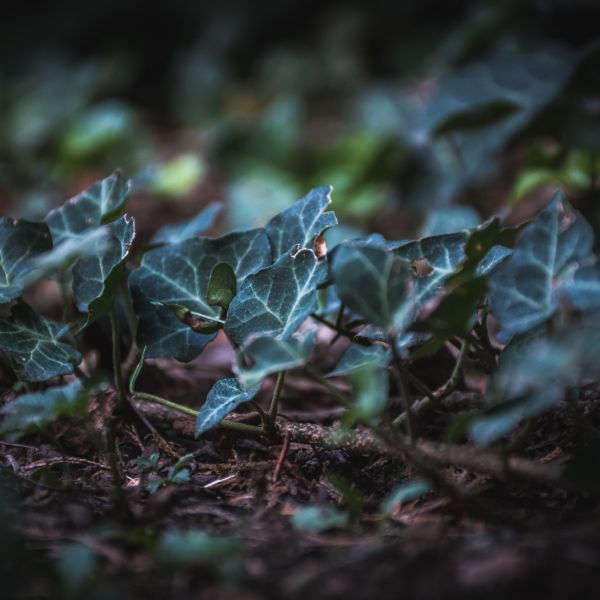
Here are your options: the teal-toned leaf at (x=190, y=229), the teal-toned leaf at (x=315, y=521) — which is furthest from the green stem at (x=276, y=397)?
the teal-toned leaf at (x=190, y=229)

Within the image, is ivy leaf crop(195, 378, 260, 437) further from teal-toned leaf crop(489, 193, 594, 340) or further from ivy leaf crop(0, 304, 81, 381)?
teal-toned leaf crop(489, 193, 594, 340)

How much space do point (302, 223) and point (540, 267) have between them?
14.6 inches

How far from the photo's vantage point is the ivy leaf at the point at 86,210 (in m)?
1.16

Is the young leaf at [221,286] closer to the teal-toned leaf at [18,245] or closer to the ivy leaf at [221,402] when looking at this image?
the ivy leaf at [221,402]

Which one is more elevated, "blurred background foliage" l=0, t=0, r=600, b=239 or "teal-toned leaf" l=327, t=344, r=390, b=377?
"blurred background foliage" l=0, t=0, r=600, b=239

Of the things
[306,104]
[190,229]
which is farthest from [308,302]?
[306,104]

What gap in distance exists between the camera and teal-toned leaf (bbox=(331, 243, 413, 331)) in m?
0.79

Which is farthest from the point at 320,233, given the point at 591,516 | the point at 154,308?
the point at 591,516

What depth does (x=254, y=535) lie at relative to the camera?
2.60 feet

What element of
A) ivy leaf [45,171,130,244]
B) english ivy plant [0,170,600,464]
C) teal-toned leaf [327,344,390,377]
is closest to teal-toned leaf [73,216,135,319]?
english ivy plant [0,170,600,464]

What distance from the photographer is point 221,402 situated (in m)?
→ 0.92

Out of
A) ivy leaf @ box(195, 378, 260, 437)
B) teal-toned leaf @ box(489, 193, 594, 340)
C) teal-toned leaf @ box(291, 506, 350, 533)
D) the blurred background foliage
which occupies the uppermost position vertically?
the blurred background foliage

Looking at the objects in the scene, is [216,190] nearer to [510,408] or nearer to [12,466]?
[12,466]

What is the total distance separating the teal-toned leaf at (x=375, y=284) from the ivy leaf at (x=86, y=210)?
53cm
